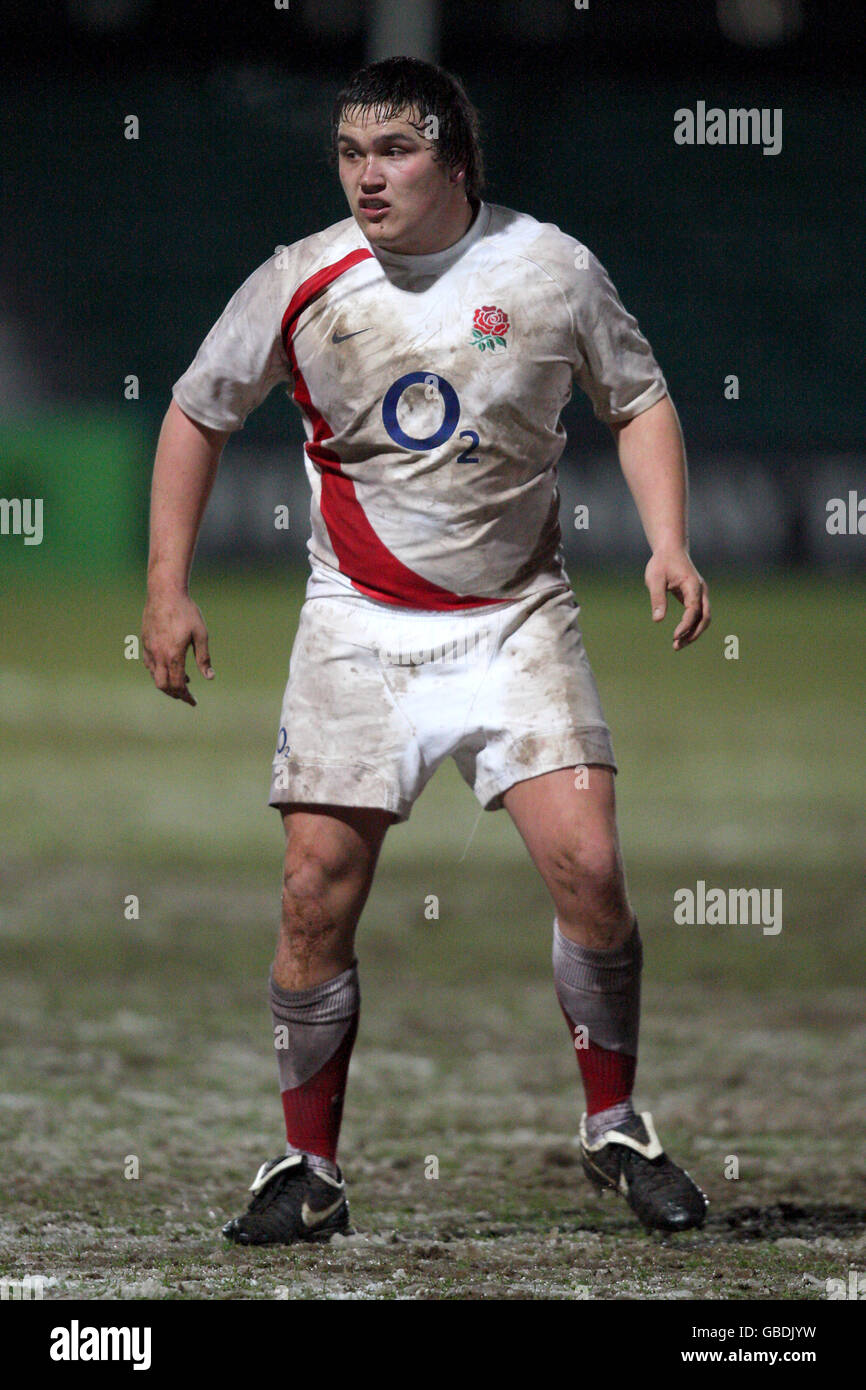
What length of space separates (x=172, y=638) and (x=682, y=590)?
87cm

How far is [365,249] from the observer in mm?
3547

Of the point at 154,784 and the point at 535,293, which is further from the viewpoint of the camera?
the point at 154,784

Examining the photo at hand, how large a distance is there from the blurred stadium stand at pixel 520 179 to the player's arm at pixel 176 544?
2258 cm

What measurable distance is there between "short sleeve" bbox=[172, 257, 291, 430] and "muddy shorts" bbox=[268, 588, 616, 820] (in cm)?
42

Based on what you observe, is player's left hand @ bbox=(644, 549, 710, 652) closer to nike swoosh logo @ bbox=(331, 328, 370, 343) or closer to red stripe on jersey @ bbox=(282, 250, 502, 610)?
red stripe on jersey @ bbox=(282, 250, 502, 610)

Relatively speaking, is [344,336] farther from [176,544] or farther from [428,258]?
[176,544]

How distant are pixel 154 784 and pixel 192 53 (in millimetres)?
18554

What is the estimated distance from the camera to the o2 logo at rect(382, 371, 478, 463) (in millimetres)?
3508

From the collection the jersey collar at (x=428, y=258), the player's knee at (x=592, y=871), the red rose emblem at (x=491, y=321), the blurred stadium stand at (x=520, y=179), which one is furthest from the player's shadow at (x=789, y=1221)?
the blurred stadium stand at (x=520, y=179)

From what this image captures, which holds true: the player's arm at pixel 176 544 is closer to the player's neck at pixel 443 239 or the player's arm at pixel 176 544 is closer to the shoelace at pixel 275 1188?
the player's neck at pixel 443 239

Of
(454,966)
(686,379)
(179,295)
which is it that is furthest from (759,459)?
(454,966)

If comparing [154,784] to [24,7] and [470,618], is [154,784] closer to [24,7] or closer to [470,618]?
[470,618]

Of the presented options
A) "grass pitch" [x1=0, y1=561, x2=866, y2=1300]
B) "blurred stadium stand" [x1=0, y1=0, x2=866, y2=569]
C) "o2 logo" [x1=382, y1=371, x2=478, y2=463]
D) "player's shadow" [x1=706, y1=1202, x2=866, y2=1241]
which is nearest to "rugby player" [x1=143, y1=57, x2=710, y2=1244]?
"o2 logo" [x1=382, y1=371, x2=478, y2=463]

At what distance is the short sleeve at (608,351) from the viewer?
3.54m
